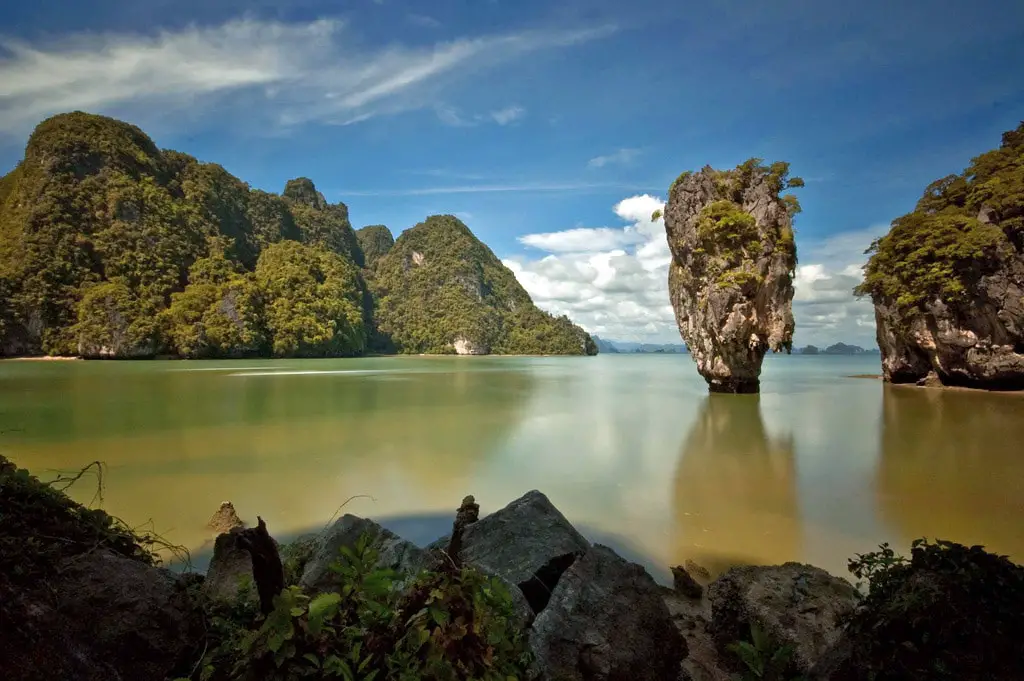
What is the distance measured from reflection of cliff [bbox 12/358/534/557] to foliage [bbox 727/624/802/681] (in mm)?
4735

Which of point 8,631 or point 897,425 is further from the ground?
point 8,631

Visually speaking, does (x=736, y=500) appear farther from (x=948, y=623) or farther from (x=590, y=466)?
(x=948, y=623)

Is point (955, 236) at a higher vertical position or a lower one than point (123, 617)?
higher

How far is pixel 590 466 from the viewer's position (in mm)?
9562

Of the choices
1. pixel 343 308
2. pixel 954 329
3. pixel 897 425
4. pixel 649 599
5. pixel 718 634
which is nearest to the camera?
pixel 649 599

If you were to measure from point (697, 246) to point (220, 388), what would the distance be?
23357mm

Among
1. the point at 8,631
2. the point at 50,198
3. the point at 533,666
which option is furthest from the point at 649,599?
the point at 50,198

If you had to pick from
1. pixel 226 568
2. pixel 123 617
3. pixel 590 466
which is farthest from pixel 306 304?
pixel 123 617

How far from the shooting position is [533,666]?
2.05 meters

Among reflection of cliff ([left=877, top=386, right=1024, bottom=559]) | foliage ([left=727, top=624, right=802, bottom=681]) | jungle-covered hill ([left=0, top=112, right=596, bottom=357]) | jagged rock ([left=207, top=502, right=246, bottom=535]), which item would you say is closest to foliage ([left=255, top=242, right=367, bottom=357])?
jungle-covered hill ([left=0, top=112, right=596, bottom=357])

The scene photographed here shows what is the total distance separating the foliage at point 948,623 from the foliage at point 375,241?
517 ft

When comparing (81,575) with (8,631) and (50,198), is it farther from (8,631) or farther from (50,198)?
(50,198)

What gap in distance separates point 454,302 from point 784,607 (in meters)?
113

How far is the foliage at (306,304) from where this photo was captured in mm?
71062
